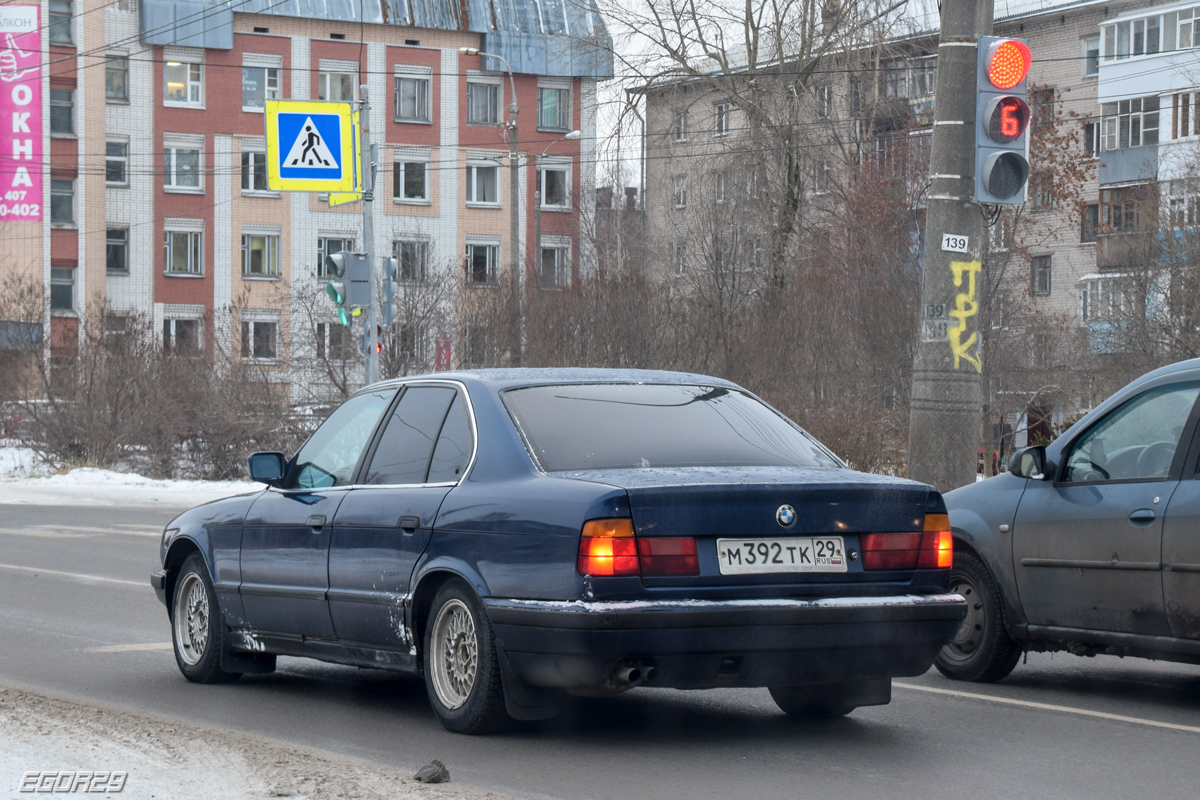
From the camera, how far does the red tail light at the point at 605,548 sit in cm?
607

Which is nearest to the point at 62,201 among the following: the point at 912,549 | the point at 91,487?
the point at 91,487

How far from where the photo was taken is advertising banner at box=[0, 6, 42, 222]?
56219 millimetres

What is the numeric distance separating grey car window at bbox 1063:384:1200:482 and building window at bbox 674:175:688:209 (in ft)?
115

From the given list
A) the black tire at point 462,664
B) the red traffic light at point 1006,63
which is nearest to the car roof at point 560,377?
the black tire at point 462,664

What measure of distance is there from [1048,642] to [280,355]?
26564 millimetres

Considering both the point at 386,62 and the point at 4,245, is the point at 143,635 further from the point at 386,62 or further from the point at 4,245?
the point at 386,62

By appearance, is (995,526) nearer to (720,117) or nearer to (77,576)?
(77,576)

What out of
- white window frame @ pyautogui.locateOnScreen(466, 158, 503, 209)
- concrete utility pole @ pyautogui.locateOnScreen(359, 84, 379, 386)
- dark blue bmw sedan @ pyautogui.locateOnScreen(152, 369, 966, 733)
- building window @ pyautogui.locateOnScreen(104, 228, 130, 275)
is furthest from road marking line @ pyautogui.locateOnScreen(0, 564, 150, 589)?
white window frame @ pyautogui.locateOnScreen(466, 158, 503, 209)

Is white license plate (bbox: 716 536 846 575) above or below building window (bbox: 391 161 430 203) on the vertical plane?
below

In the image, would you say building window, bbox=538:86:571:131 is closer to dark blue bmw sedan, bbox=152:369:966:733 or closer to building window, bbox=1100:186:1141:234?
building window, bbox=1100:186:1141:234

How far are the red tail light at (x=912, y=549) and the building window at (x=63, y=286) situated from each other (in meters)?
54.6

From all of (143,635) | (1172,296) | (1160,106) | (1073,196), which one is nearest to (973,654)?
(143,635)

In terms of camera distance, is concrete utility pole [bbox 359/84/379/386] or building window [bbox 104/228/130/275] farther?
building window [bbox 104/228/130/275]

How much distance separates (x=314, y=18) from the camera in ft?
202
